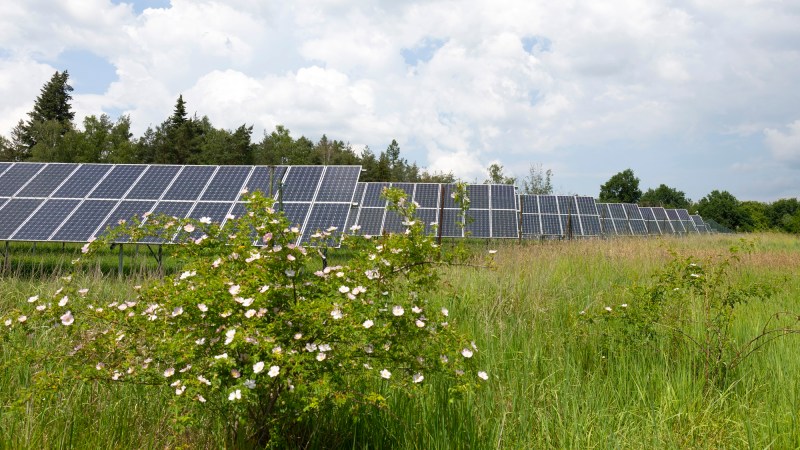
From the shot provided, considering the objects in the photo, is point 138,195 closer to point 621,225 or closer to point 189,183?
point 189,183

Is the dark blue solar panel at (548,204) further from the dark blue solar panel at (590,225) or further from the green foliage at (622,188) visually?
the green foliage at (622,188)

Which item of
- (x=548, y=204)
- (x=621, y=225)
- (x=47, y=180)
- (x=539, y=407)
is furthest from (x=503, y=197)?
(x=539, y=407)

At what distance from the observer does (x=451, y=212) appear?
75.9 ft

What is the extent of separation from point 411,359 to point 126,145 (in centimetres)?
4939

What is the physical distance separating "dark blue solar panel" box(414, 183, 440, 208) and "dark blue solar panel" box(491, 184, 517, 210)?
219 cm

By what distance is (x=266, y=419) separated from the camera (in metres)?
3.55

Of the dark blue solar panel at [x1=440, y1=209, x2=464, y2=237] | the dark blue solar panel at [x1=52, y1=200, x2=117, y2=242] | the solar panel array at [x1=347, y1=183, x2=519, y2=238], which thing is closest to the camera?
the dark blue solar panel at [x1=52, y1=200, x2=117, y2=242]

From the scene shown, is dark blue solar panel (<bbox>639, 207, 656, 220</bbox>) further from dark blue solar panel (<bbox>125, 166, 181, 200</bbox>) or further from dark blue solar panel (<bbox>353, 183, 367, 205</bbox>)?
dark blue solar panel (<bbox>125, 166, 181, 200</bbox>)

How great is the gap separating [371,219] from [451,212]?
3.14 m

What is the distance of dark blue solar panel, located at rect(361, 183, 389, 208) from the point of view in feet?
78.5

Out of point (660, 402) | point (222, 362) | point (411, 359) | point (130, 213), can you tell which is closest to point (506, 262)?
point (660, 402)

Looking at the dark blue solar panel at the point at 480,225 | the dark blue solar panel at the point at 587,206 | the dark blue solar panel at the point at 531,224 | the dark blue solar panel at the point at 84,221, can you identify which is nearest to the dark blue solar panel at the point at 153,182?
the dark blue solar panel at the point at 84,221

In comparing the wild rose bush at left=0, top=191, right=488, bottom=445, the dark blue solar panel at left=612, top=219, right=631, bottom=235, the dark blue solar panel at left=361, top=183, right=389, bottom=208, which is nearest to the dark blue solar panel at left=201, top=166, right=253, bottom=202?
the dark blue solar panel at left=361, top=183, right=389, bottom=208

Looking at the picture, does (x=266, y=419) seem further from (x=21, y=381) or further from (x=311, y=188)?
(x=311, y=188)
